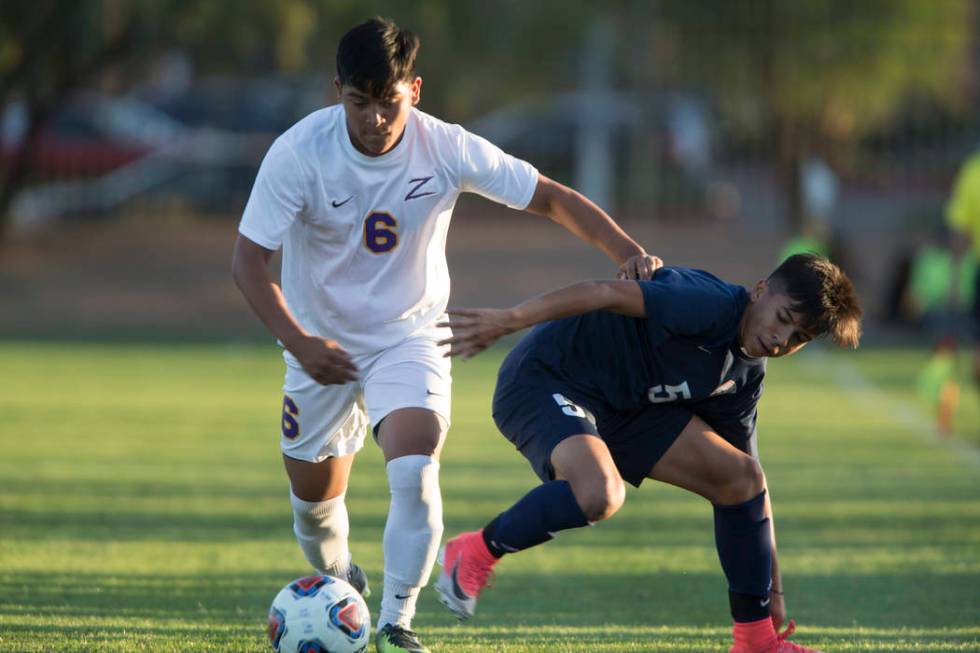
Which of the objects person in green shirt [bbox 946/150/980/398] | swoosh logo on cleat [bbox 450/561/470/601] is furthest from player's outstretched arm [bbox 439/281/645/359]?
person in green shirt [bbox 946/150/980/398]

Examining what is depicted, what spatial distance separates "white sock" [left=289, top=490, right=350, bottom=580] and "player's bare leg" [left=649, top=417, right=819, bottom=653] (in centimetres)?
136

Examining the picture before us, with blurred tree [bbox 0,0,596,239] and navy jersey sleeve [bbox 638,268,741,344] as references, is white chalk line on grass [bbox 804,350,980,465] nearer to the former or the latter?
navy jersey sleeve [bbox 638,268,741,344]

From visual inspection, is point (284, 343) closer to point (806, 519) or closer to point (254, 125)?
point (806, 519)

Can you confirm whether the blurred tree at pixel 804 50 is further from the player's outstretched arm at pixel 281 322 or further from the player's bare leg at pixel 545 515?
the player's outstretched arm at pixel 281 322

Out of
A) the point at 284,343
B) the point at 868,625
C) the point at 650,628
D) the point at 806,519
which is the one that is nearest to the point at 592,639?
the point at 650,628

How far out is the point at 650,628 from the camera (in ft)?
18.8

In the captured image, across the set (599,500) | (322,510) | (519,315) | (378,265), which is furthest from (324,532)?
(519,315)

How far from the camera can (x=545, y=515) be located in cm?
494

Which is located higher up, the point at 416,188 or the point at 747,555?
the point at 416,188

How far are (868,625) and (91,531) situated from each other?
13.7ft

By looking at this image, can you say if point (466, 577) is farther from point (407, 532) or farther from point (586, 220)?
point (586, 220)

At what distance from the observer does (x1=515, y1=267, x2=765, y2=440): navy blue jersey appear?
498cm

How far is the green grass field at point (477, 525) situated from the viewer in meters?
5.67

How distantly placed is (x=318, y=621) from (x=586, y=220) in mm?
1716
